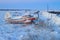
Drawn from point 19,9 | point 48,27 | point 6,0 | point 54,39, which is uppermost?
point 6,0

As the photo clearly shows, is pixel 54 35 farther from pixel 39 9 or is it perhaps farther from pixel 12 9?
pixel 12 9

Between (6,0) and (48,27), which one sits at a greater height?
(6,0)

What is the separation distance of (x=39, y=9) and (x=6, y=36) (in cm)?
47

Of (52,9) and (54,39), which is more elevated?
(52,9)

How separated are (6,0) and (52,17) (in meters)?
0.55

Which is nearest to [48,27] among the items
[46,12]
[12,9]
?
[46,12]

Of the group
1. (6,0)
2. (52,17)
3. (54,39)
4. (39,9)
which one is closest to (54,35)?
(54,39)

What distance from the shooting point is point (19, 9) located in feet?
3.80

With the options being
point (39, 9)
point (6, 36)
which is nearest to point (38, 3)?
point (39, 9)

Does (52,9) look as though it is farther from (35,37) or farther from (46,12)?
(35,37)

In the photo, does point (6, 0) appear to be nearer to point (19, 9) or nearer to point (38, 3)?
point (19, 9)

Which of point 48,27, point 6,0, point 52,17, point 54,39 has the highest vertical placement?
point 6,0

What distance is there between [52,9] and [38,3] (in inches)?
6.6

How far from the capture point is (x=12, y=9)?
1161 mm
